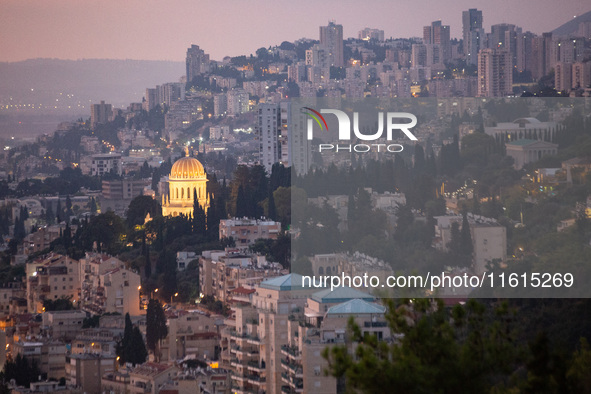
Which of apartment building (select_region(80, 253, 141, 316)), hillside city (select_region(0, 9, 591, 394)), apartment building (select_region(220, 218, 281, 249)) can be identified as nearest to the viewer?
hillside city (select_region(0, 9, 591, 394))

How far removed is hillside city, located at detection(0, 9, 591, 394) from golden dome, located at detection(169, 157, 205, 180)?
1.8 inches

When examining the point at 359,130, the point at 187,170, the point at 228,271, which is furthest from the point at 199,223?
the point at 359,130

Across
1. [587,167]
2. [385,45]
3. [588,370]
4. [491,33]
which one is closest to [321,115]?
[587,167]

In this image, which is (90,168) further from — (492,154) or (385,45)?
(492,154)

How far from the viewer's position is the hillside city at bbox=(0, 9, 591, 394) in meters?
6.92

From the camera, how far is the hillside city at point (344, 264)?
22.7 ft

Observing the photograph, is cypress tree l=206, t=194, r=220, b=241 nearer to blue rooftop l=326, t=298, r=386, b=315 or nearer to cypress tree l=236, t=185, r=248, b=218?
cypress tree l=236, t=185, r=248, b=218

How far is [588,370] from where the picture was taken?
23.3 feet

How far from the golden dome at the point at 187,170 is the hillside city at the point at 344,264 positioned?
0.15 feet

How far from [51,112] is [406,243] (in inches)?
2034

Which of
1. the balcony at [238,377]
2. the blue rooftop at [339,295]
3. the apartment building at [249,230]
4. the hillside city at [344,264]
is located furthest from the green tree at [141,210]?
the blue rooftop at [339,295]

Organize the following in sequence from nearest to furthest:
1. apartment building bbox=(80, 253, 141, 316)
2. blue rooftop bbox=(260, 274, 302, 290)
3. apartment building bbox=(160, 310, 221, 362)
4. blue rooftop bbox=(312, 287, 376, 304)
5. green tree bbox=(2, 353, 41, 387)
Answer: blue rooftop bbox=(312, 287, 376, 304), blue rooftop bbox=(260, 274, 302, 290), green tree bbox=(2, 353, 41, 387), apartment building bbox=(160, 310, 221, 362), apartment building bbox=(80, 253, 141, 316)

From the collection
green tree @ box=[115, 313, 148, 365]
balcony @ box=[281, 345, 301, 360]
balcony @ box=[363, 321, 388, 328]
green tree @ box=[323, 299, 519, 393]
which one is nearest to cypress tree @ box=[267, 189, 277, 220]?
green tree @ box=[115, 313, 148, 365]

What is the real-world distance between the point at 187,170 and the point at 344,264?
Answer: 21081 millimetres
